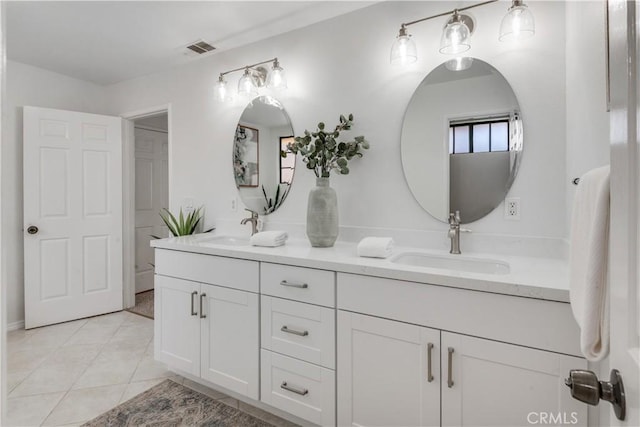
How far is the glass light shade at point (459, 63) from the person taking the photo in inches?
70.5

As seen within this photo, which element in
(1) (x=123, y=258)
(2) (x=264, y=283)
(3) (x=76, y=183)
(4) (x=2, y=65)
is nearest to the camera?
(4) (x=2, y=65)

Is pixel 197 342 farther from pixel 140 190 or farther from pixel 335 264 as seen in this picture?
pixel 140 190

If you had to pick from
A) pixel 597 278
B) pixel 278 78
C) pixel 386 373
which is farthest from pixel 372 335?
pixel 278 78

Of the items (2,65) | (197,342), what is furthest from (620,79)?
(197,342)

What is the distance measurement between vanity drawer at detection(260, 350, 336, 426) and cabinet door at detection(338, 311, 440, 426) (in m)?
0.06

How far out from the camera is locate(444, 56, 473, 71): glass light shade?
1.79m

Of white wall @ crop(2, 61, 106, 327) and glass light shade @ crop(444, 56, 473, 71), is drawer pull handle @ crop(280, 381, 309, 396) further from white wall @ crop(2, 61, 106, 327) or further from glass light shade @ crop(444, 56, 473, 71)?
white wall @ crop(2, 61, 106, 327)

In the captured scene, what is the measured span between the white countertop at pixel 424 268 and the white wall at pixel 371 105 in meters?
0.26

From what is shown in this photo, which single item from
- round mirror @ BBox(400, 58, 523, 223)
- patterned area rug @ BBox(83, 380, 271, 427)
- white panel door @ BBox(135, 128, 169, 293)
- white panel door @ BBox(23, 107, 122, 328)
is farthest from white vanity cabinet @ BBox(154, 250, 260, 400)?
white panel door @ BBox(135, 128, 169, 293)

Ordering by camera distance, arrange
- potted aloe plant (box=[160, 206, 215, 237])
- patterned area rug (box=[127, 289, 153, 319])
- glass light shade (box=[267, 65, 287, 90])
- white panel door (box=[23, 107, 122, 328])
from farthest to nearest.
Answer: patterned area rug (box=[127, 289, 153, 319]) → white panel door (box=[23, 107, 122, 328]) → potted aloe plant (box=[160, 206, 215, 237]) → glass light shade (box=[267, 65, 287, 90])

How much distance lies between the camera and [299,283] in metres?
1.65

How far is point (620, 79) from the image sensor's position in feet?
1.70

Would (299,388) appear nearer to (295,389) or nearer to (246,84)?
(295,389)

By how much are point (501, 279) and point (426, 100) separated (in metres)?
1.11
